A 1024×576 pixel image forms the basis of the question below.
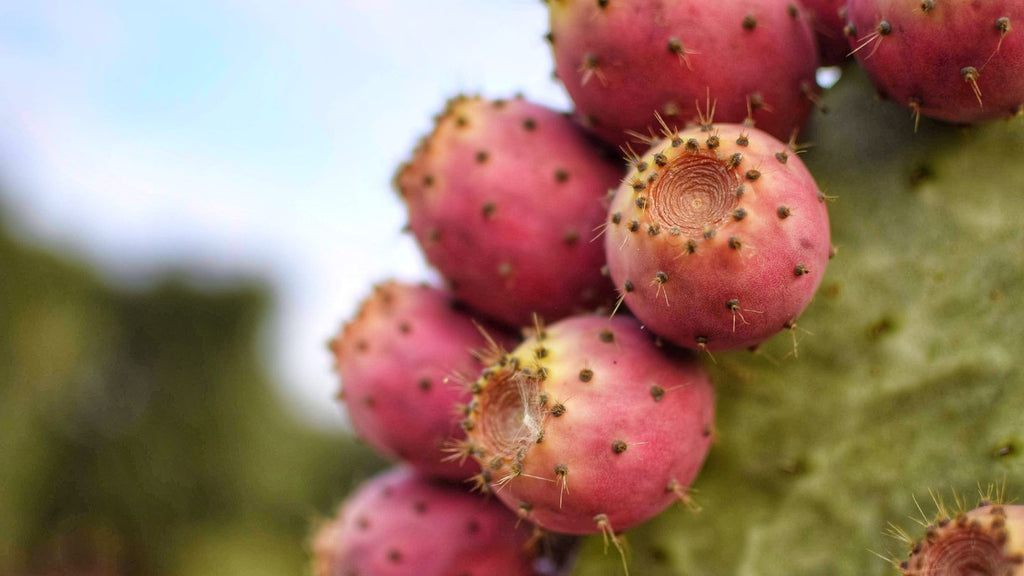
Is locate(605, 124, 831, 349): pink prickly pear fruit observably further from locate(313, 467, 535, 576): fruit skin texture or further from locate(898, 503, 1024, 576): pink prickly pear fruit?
locate(313, 467, 535, 576): fruit skin texture

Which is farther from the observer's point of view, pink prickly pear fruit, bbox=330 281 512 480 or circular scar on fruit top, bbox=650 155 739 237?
pink prickly pear fruit, bbox=330 281 512 480

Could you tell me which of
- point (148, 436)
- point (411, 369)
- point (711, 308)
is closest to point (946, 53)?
point (711, 308)

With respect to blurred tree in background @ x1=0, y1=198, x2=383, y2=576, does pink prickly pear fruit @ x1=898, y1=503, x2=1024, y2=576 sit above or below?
below

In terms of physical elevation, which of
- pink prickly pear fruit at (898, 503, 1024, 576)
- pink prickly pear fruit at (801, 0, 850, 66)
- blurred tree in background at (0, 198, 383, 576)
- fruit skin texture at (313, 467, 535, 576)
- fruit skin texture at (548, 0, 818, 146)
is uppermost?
blurred tree in background at (0, 198, 383, 576)

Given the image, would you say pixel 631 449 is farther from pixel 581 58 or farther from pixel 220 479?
pixel 220 479

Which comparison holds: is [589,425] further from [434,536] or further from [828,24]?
[828,24]

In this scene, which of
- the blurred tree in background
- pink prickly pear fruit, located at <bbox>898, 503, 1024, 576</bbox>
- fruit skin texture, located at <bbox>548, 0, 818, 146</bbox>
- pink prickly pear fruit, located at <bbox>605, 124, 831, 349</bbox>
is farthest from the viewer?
Result: the blurred tree in background

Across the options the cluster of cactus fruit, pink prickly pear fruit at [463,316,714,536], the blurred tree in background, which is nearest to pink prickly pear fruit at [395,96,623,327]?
the cluster of cactus fruit

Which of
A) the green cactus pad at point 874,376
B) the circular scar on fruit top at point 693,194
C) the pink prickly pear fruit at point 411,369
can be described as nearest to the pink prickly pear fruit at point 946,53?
the green cactus pad at point 874,376
